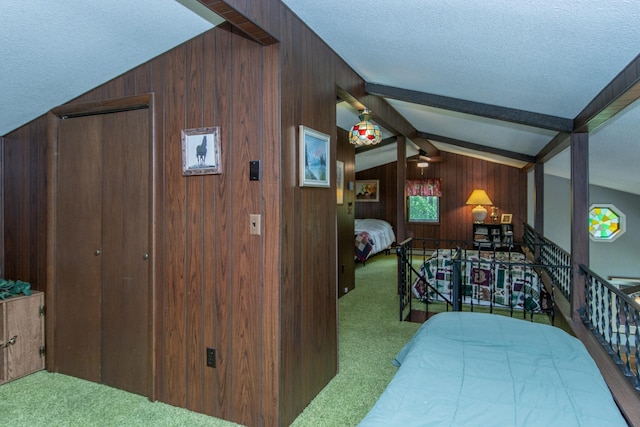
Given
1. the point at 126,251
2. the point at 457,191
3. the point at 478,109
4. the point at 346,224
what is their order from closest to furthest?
the point at 126,251
the point at 478,109
the point at 346,224
the point at 457,191

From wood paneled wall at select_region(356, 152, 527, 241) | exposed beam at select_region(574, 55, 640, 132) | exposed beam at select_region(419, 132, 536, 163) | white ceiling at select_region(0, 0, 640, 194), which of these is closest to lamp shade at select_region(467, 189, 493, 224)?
wood paneled wall at select_region(356, 152, 527, 241)

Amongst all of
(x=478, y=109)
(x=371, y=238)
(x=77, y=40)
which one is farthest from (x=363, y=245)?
(x=77, y=40)

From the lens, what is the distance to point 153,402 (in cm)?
248

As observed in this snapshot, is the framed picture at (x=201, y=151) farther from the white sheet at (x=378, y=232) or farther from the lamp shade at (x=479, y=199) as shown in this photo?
the lamp shade at (x=479, y=199)

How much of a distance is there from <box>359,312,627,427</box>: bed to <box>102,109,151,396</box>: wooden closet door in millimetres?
1789

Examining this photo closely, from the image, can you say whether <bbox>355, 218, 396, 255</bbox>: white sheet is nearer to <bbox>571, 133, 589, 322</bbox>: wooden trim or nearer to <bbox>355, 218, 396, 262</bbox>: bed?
<bbox>355, 218, 396, 262</bbox>: bed

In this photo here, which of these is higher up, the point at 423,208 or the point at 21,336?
the point at 423,208

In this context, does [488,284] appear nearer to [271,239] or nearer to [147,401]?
[271,239]

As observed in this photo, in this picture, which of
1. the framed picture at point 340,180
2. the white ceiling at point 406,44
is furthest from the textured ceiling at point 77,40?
the framed picture at point 340,180

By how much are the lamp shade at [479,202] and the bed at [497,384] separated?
6182 millimetres

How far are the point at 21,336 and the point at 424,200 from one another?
7839 millimetres

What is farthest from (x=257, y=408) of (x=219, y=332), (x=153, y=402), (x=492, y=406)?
(x=492, y=406)

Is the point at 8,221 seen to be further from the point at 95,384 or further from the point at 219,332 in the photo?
the point at 219,332

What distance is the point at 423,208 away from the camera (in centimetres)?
905
